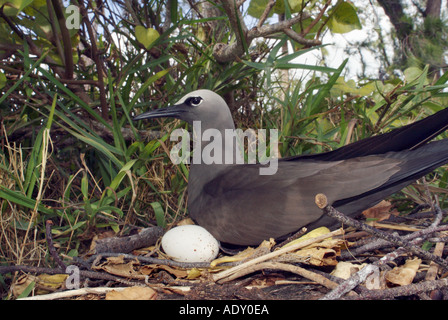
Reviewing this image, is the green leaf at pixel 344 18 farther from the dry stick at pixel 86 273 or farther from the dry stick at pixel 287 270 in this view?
the dry stick at pixel 86 273

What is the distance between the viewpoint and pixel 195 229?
2004 millimetres

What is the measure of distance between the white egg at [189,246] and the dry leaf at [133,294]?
0.43m

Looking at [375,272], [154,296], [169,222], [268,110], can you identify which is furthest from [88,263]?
[268,110]

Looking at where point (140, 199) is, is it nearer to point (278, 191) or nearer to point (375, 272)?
point (278, 191)

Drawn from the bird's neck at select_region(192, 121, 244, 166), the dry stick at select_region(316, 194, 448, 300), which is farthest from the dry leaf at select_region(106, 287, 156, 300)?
the bird's neck at select_region(192, 121, 244, 166)

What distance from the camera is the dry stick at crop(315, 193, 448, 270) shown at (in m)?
1.35

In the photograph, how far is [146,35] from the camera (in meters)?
2.47

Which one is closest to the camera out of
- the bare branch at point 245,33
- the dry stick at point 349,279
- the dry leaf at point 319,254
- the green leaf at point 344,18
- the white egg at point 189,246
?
the dry stick at point 349,279

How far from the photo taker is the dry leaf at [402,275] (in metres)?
1.48

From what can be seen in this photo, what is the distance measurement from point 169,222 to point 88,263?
Answer: 0.75 metres

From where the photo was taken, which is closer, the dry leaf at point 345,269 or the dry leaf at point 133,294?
the dry leaf at point 133,294

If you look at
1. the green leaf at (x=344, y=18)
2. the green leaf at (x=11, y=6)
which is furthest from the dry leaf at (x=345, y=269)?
the green leaf at (x=11, y=6)

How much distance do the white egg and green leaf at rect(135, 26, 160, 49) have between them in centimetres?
117

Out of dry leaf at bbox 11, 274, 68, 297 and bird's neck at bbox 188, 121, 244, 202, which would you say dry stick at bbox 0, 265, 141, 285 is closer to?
dry leaf at bbox 11, 274, 68, 297
